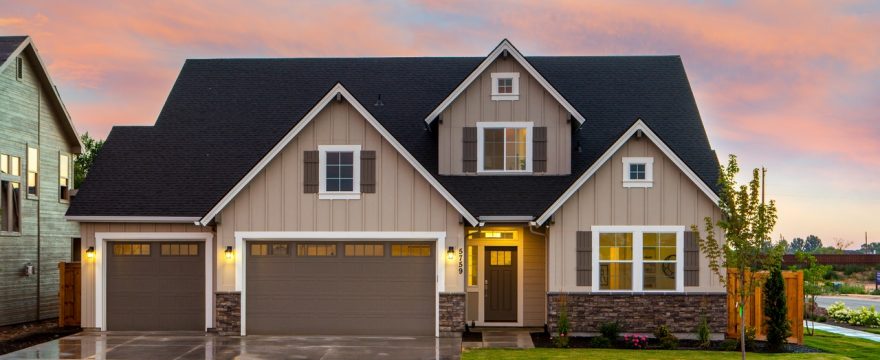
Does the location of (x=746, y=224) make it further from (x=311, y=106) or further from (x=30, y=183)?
(x=30, y=183)

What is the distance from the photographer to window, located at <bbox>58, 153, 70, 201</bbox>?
2462 centimetres

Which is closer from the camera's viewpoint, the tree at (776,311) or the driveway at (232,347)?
the driveway at (232,347)

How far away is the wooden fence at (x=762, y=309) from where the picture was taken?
18.5m

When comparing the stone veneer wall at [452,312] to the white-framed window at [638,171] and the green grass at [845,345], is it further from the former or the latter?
the green grass at [845,345]

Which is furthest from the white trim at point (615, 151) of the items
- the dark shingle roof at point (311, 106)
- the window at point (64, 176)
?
the window at point (64, 176)

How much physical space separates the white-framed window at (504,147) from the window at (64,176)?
13063mm

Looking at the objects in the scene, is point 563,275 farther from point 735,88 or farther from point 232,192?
point 735,88

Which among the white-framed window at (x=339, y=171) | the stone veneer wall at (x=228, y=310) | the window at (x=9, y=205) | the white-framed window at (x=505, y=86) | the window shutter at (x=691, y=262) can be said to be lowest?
the stone veneer wall at (x=228, y=310)

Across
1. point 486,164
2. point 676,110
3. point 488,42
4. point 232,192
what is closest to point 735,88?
point 676,110

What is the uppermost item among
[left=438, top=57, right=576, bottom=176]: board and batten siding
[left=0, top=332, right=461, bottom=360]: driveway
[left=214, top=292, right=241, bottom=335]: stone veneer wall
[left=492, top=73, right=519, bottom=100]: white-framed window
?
[left=492, top=73, right=519, bottom=100]: white-framed window

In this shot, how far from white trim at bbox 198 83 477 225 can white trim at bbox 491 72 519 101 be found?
347 centimetres

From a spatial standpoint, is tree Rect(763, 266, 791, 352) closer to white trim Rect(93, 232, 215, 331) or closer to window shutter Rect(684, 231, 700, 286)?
window shutter Rect(684, 231, 700, 286)

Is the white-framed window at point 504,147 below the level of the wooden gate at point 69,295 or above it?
above

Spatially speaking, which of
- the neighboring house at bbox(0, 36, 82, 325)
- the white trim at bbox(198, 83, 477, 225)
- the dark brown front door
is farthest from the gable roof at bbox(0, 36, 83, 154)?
the dark brown front door
